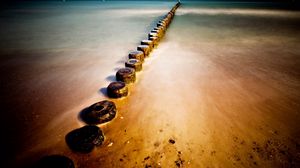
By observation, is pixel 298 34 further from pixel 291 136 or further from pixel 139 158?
pixel 139 158

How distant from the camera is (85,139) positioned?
6.84 ft

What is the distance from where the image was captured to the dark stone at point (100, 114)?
2.52m

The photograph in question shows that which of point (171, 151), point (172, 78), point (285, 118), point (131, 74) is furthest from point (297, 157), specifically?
point (131, 74)

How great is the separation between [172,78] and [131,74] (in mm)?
1002

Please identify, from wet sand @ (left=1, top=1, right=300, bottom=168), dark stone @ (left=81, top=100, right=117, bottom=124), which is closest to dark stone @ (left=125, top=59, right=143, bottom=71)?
wet sand @ (left=1, top=1, right=300, bottom=168)

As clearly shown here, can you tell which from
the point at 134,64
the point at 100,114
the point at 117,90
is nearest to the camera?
the point at 100,114

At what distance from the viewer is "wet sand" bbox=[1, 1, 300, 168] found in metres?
2.07

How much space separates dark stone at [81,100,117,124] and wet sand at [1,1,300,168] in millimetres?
135

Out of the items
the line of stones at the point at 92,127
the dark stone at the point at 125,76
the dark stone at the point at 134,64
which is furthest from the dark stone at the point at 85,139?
the dark stone at the point at 134,64

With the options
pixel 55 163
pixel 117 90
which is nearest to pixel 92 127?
pixel 55 163

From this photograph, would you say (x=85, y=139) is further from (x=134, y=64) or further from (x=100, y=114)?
(x=134, y=64)

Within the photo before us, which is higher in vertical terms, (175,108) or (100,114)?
(100,114)

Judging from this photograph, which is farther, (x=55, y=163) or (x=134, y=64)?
(x=134, y=64)

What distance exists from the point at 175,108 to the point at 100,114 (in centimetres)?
122
